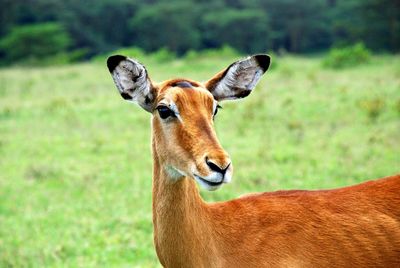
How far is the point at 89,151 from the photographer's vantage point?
11070 mm

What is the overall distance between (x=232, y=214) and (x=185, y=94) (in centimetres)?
87

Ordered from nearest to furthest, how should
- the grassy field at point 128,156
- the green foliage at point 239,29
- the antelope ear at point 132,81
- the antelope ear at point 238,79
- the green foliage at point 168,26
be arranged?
the antelope ear at point 132,81 < the antelope ear at point 238,79 < the grassy field at point 128,156 < the green foliage at point 239,29 < the green foliage at point 168,26

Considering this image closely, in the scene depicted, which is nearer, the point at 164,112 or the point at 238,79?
the point at 164,112

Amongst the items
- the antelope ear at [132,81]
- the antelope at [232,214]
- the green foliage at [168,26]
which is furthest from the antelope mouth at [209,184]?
the green foliage at [168,26]

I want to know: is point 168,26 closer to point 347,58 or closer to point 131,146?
point 347,58

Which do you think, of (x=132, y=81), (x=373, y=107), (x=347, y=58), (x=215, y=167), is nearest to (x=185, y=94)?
(x=132, y=81)

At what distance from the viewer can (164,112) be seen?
3.89 meters

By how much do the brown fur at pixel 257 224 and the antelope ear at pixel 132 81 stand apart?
0.11 m

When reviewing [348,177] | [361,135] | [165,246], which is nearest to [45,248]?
[165,246]

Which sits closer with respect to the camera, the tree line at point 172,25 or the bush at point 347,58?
the bush at point 347,58

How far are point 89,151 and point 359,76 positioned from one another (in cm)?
950

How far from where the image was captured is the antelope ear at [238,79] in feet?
13.7

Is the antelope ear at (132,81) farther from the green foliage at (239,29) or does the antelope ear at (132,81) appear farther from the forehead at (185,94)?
the green foliage at (239,29)

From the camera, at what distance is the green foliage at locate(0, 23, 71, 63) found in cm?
4075
